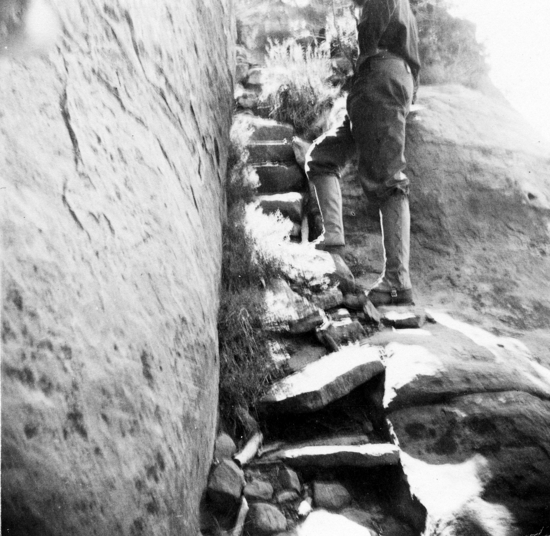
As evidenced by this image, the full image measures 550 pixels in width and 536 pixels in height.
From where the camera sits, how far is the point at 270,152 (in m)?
5.99

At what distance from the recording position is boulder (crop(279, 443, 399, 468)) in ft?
8.77

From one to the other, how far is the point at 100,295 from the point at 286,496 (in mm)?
1499

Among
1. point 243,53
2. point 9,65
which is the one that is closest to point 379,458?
point 9,65

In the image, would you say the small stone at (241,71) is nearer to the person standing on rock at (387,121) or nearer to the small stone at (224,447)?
the person standing on rock at (387,121)

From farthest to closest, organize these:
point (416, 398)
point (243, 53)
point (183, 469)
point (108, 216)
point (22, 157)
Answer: point (243, 53) < point (416, 398) < point (183, 469) < point (108, 216) < point (22, 157)

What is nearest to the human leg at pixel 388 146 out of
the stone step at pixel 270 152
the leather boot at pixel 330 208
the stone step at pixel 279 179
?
the leather boot at pixel 330 208

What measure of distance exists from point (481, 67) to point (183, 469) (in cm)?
641

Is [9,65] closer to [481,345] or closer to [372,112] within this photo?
[481,345]

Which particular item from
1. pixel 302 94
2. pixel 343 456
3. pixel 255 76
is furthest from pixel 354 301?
pixel 255 76

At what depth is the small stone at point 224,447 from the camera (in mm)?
2607

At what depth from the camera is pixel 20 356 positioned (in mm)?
1286

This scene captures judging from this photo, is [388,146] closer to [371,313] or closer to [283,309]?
[371,313]

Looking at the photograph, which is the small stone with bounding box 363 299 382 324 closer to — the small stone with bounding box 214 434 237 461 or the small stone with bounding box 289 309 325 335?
the small stone with bounding box 289 309 325 335

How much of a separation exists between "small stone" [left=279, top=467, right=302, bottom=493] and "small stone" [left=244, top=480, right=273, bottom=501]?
71 millimetres
